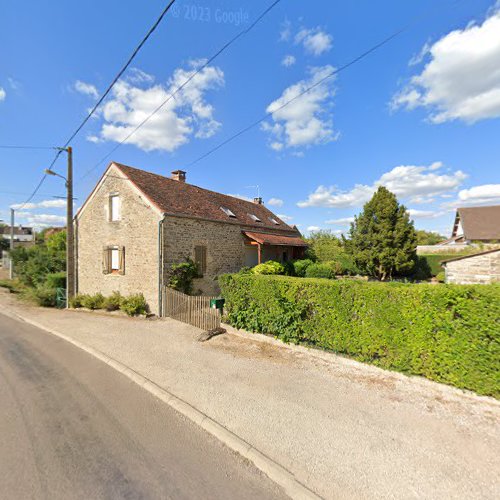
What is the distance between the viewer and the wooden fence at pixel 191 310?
28.3 feet

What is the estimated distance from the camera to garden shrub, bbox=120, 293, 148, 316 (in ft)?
37.2

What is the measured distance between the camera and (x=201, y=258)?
13.3 m

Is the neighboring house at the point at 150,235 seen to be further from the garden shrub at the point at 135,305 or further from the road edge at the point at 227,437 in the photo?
the road edge at the point at 227,437

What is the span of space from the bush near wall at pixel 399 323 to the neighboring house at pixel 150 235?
240 inches

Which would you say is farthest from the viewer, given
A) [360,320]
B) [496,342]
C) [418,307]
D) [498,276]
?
[498,276]

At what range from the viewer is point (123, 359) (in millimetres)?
6332

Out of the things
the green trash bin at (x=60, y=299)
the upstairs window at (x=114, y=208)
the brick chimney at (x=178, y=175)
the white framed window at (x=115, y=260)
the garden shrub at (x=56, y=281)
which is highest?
the brick chimney at (x=178, y=175)

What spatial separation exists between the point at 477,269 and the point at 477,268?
49mm

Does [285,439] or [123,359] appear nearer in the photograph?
[285,439]

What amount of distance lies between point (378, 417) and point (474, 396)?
180 cm

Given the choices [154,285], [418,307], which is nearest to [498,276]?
[418,307]

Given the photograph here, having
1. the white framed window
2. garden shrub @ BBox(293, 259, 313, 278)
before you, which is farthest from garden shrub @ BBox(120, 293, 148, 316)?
garden shrub @ BBox(293, 259, 313, 278)

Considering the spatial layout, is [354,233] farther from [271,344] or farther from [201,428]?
[201,428]

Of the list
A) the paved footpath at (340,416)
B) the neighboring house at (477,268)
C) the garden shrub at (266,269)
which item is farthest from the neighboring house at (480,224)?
the paved footpath at (340,416)
